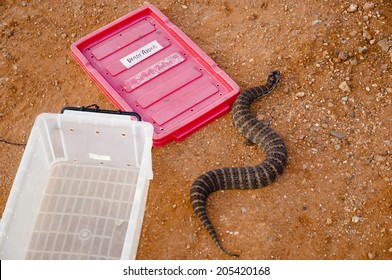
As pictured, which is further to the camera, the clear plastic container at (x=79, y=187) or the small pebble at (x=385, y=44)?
the small pebble at (x=385, y=44)

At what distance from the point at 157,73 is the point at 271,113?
1.55 metres

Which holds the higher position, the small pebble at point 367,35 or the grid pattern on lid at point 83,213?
the small pebble at point 367,35

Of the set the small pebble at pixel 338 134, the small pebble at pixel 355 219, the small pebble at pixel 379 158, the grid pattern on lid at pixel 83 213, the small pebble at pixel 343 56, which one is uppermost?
the small pebble at pixel 343 56

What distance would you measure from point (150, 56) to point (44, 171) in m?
2.28

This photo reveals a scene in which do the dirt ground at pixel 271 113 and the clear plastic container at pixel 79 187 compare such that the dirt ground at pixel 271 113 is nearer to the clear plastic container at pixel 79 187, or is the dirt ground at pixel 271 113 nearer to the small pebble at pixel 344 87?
the small pebble at pixel 344 87

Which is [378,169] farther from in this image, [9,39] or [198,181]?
[9,39]

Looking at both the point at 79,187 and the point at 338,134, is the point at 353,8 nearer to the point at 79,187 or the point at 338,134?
the point at 338,134

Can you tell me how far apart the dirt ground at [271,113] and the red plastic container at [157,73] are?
25cm

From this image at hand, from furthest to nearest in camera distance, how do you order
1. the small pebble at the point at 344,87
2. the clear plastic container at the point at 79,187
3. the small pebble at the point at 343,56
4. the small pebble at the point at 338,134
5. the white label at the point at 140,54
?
the white label at the point at 140,54 < the small pebble at the point at 343,56 < the small pebble at the point at 344,87 < the small pebble at the point at 338,134 < the clear plastic container at the point at 79,187

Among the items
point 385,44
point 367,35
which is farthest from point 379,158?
point 367,35

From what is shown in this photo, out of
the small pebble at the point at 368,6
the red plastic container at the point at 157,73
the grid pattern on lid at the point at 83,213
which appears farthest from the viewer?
the small pebble at the point at 368,6

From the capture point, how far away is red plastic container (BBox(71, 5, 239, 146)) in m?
6.21

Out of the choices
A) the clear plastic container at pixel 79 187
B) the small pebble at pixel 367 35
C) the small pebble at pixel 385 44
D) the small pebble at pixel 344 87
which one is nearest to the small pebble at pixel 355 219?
A: the small pebble at pixel 344 87

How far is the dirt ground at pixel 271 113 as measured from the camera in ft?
17.6
